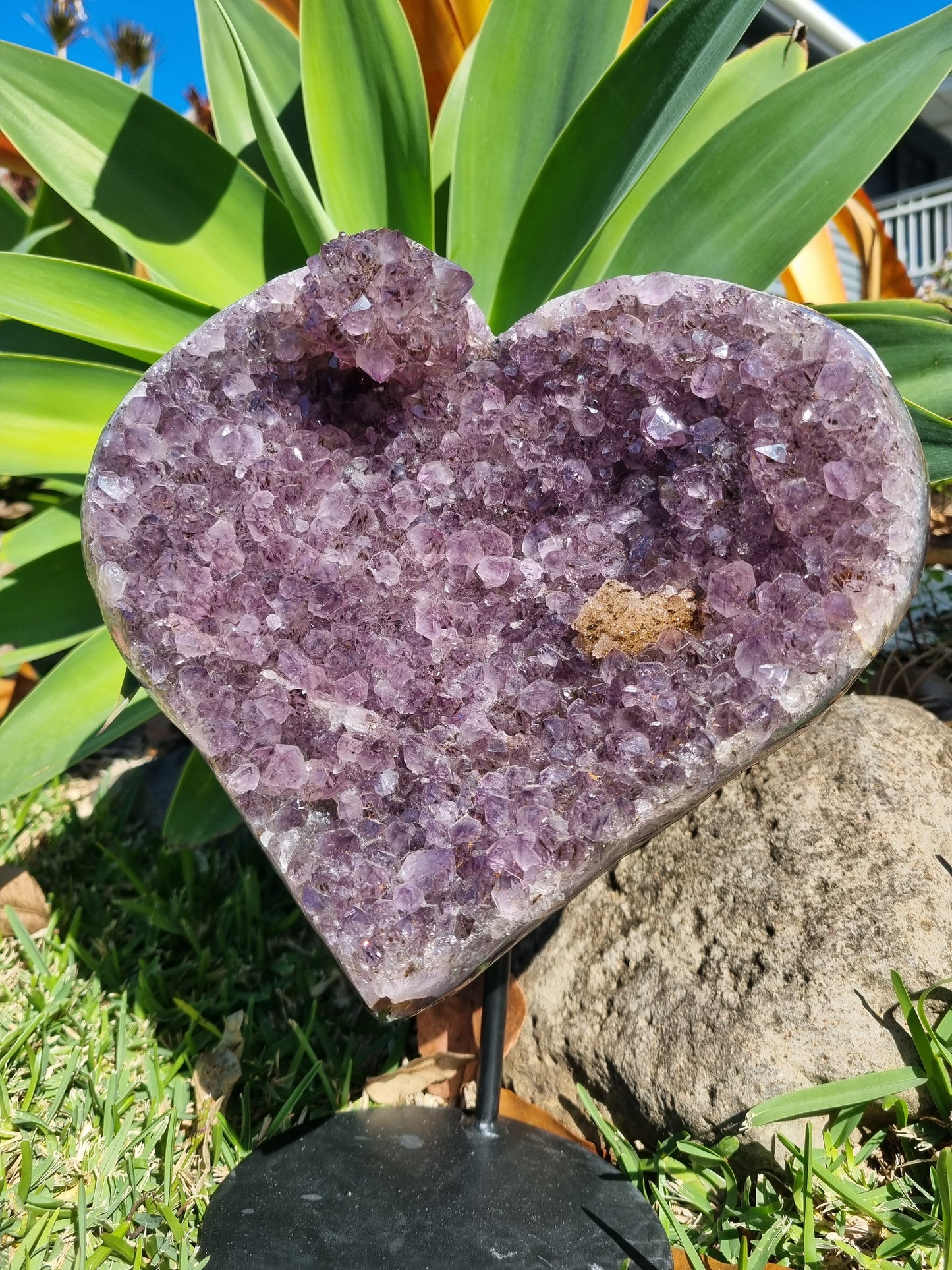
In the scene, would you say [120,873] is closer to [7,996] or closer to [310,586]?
[7,996]

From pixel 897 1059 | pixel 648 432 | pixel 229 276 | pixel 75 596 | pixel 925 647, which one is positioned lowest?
pixel 897 1059

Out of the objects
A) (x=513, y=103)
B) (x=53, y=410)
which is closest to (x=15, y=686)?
(x=53, y=410)

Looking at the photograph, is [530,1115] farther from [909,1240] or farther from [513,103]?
[513,103]

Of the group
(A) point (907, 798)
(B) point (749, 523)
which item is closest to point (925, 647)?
(A) point (907, 798)

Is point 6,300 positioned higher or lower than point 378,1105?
higher

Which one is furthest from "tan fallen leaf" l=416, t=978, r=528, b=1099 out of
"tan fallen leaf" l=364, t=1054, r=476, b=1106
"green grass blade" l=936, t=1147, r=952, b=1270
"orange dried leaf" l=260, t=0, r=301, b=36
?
"orange dried leaf" l=260, t=0, r=301, b=36

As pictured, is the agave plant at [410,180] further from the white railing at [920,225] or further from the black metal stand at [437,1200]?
the white railing at [920,225]

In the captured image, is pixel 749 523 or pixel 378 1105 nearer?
pixel 749 523
